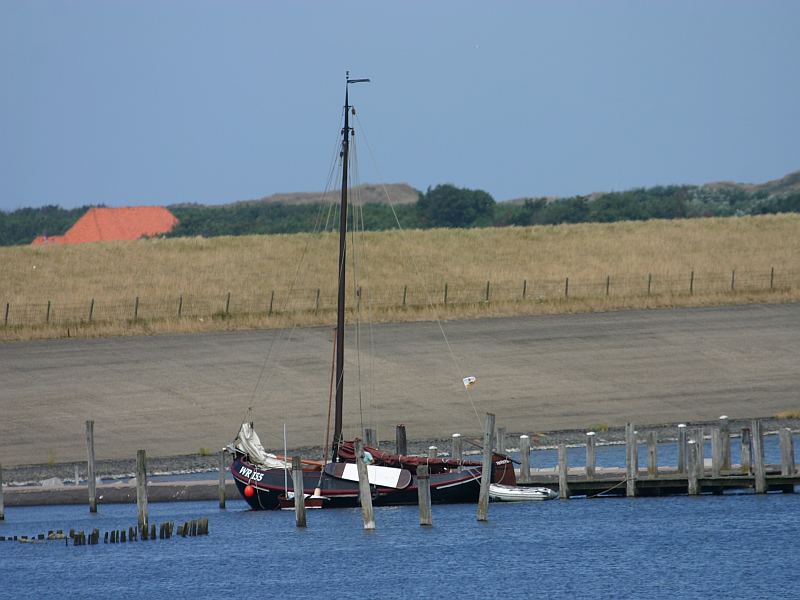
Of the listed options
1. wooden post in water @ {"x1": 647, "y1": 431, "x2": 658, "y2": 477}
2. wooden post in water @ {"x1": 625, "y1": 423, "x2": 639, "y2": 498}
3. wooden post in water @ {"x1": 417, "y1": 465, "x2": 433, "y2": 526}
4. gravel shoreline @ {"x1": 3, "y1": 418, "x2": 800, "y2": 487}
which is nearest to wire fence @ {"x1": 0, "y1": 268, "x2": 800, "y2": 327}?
gravel shoreline @ {"x1": 3, "y1": 418, "x2": 800, "y2": 487}

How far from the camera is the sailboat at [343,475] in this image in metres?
49.4

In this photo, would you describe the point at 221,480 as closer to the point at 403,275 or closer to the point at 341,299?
the point at 341,299

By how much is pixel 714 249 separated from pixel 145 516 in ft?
225

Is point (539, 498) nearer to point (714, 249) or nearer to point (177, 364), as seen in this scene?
point (177, 364)

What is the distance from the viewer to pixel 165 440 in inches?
2347

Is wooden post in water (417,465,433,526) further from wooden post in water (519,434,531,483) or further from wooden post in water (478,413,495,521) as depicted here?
A: wooden post in water (519,434,531,483)

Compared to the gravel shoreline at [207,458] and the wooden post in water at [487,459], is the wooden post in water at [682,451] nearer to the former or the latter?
the gravel shoreline at [207,458]

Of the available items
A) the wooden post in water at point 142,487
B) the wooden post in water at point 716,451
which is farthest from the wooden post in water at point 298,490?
the wooden post in water at point 716,451

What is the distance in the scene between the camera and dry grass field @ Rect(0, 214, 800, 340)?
84.5 metres

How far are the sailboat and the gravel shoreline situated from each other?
340 centimetres

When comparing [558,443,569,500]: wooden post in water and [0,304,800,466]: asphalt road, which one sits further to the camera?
[0,304,800,466]: asphalt road

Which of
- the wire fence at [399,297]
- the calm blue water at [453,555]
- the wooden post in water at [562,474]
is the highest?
the wire fence at [399,297]

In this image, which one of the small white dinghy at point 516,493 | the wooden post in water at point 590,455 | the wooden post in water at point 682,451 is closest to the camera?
the wooden post in water at point 682,451

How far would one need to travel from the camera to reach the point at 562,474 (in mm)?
49219
